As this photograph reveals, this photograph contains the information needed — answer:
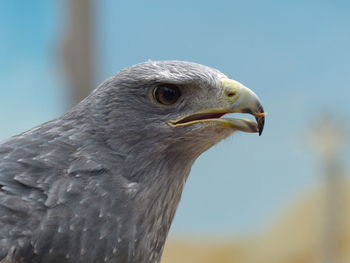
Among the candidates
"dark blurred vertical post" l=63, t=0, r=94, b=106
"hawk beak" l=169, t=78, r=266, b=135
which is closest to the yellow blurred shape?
"dark blurred vertical post" l=63, t=0, r=94, b=106

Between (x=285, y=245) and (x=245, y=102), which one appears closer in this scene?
(x=245, y=102)

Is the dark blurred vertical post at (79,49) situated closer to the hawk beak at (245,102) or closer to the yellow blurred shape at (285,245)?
the hawk beak at (245,102)

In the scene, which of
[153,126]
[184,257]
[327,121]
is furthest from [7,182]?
[184,257]

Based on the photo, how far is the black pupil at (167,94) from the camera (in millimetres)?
2523

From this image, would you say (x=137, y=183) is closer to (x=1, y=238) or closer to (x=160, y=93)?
(x=160, y=93)

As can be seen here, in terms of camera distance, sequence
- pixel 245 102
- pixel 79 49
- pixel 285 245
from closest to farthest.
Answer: pixel 245 102, pixel 79 49, pixel 285 245

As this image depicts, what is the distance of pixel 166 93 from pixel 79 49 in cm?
500

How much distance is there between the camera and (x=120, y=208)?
2.38m

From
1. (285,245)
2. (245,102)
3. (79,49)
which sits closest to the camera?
(245,102)

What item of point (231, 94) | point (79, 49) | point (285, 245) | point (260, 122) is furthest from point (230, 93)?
point (285, 245)

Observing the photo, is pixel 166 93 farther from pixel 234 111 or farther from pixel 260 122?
pixel 260 122

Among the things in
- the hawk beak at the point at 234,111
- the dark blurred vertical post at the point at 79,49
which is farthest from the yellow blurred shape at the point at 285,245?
the hawk beak at the point at 234,111

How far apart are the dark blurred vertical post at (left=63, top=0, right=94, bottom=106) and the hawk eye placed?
4.47m

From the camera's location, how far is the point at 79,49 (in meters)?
7.37
